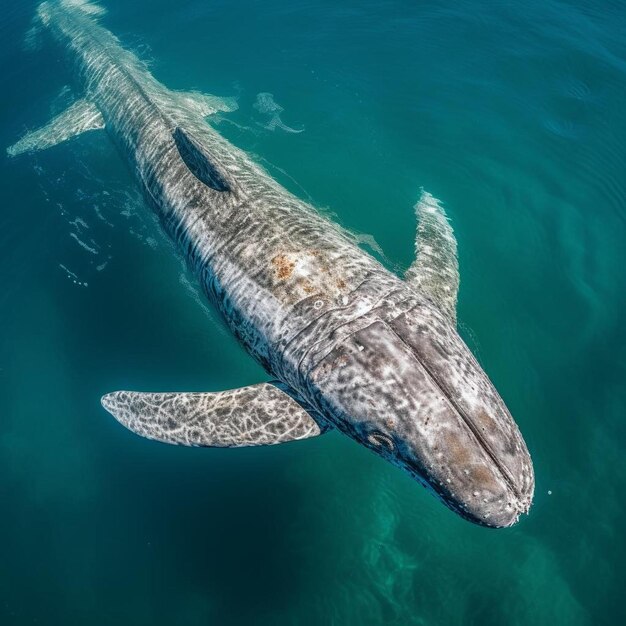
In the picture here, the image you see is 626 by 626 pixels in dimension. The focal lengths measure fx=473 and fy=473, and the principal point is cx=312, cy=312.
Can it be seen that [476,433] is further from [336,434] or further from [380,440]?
[336,434]

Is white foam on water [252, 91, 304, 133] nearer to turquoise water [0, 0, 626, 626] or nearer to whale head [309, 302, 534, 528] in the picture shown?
turquoise water [0, 0, 626, 626]

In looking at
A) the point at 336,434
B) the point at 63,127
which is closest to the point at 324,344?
the point at 336,434

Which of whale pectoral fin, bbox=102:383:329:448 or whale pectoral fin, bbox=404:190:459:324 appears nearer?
whale pectoral fin, bbox=102:383:329:448

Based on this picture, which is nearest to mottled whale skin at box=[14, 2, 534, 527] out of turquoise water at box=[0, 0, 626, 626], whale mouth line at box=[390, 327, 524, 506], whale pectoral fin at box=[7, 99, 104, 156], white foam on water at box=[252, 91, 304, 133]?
whale mouth line at box=[390, 327, 524, 506]

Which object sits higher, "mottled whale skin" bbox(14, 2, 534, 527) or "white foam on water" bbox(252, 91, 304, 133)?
"white foam on water" bbox(252, 91, 304, 133)

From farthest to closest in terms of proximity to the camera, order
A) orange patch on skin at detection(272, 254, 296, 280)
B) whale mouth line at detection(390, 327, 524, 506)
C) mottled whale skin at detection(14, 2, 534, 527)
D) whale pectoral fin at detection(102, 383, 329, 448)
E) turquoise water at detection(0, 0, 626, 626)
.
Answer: turquoise water at detection(0, 0, 626, 626) → orange patch on skin at detection(272, 254, 296, 280) → whale pectoral fin at detection(102, 383, 329, 448) → mottled whale skin at detection(14, 2, 534, 527) → whale mouth line at detection(390, 327, 524, 506)

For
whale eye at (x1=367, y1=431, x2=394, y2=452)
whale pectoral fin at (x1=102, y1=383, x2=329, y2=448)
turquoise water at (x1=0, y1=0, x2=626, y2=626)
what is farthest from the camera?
turquoise water at (x1=0, y1=0, x2=626, y2=626)

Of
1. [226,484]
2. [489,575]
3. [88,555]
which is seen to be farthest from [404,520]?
[88,555]
